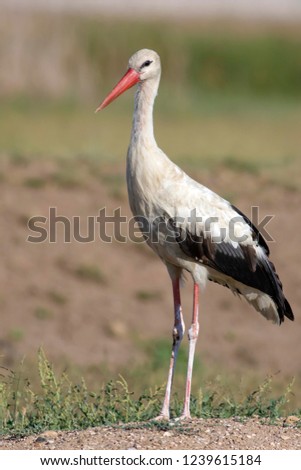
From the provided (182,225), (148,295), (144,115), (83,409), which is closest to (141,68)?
(144,115)

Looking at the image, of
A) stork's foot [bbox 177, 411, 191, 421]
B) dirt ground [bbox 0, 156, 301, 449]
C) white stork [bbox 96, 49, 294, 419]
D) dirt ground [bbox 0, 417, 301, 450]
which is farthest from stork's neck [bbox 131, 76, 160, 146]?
dirt ground [bbox 0, 156, 301, 449]

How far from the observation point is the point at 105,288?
12.4 metres

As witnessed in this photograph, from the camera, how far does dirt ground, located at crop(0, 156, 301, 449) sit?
1125 centimetres

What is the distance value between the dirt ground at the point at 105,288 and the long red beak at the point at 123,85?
3716 mm

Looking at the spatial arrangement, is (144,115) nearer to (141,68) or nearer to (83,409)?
(141,68)

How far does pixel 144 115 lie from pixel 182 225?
0.73 meters

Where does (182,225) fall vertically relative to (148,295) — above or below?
below

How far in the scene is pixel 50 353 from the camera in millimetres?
10797

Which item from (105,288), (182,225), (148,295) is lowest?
(182,225)

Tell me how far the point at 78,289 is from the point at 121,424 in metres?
5.97

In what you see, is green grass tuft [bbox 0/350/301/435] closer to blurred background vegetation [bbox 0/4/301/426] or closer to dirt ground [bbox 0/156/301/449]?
blurred background vegetation [bbox 0/4/301/426]

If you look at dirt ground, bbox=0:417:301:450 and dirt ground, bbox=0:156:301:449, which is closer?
dirt ground, bbox=0:417:301:450

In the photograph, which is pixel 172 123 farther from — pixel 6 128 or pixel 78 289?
pixel 78 289

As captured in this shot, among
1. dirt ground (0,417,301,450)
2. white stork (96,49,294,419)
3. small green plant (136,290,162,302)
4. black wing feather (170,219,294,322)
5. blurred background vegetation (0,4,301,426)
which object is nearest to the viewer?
dirt ground (0,417,301,450)
